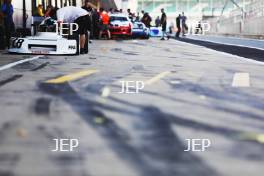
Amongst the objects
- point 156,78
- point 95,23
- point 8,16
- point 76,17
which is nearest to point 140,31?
point 95,23

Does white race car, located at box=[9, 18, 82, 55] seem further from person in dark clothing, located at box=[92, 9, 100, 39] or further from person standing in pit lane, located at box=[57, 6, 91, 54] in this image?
person in dark clothing, located at box=[92, 9, 100, 39]

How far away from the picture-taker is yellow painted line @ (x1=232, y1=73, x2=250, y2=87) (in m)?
7.99

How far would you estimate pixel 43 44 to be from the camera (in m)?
14.0

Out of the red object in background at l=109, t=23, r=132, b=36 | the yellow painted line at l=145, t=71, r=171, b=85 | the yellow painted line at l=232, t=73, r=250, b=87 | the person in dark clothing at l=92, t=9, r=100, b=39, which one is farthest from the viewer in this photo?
the red object in background at l=109, t=23, r=132, b=36

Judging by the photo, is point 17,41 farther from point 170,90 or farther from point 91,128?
point 91,128

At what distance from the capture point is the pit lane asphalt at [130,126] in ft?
11.9

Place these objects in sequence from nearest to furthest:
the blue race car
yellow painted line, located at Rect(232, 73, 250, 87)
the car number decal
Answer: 1. yellow painted line, located at Rect(232, 73, 250, 87)
2. the car number decal
3. the blue race car

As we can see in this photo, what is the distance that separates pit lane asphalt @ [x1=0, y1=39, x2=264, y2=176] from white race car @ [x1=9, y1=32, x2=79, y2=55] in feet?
17.6

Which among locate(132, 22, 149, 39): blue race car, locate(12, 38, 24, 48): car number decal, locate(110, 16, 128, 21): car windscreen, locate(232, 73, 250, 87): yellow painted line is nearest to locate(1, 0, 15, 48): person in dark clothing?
locate(12, 38, 24, 48): car number decal

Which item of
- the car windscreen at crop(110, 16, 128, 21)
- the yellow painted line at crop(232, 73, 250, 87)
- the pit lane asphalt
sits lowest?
the pit lane asphalt

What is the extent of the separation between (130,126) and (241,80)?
162 inches

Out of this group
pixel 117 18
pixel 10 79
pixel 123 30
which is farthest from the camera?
pixel 117 18

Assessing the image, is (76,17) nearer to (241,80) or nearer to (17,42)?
(17,42)

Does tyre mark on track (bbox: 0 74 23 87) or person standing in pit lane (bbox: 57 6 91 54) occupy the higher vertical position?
person standing in pit lane (bbox: 57 6 91 54)
